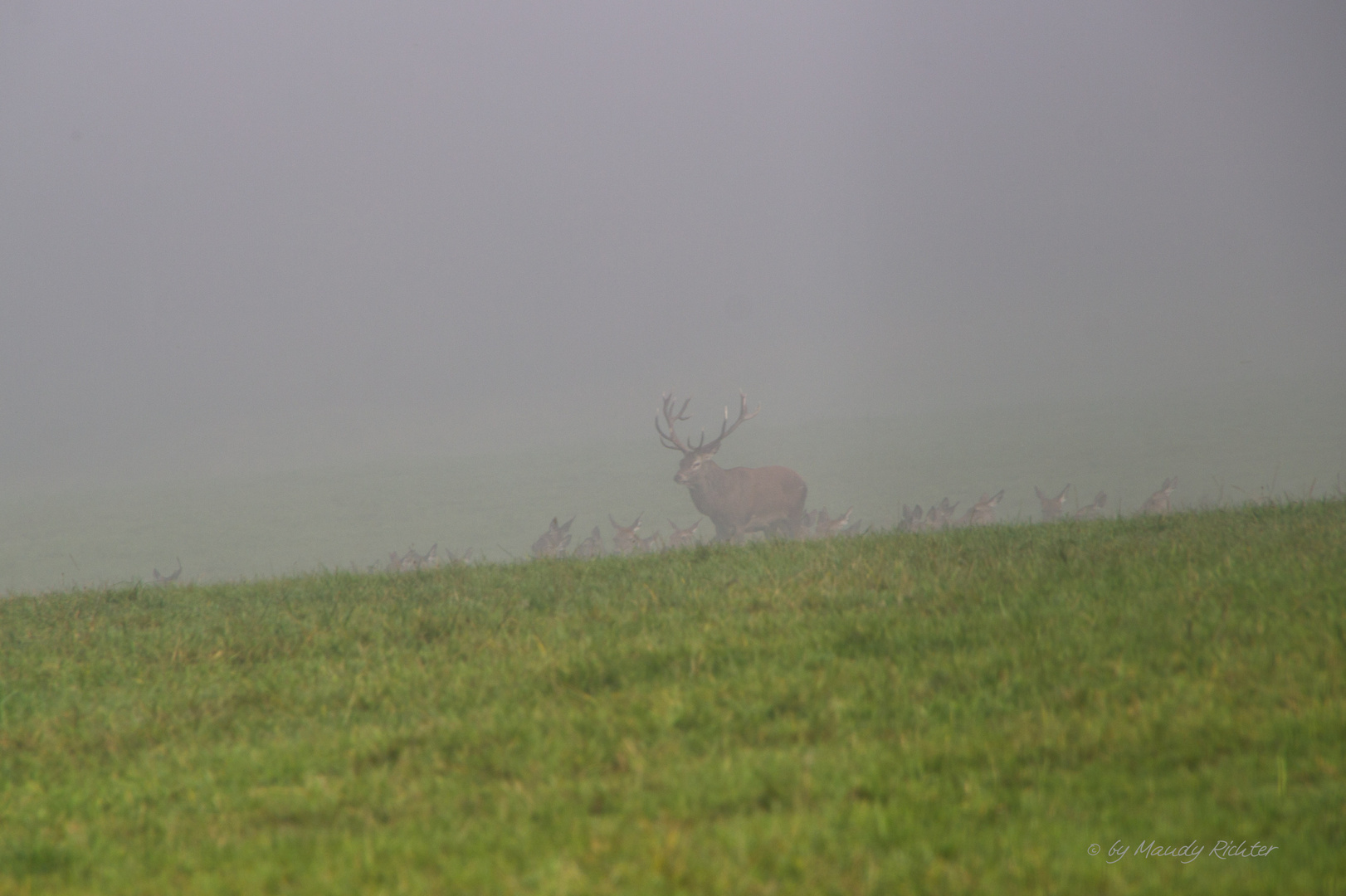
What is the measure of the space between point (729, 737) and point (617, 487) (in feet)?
137

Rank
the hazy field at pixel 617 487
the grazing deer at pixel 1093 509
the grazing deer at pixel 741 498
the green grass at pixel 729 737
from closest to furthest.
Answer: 1. the green grass at pixel 729 737
2. the grazing deer at pixel 1093 509
3. the grazing deer at pixel 741 498
4. the hazy field at pixel 617 487

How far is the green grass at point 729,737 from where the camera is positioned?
306 centimetres

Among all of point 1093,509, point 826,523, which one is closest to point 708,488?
point 826,523

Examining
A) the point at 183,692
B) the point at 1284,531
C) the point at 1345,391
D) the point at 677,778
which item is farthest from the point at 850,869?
the point at 1345,391

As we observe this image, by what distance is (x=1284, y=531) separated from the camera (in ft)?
24.4

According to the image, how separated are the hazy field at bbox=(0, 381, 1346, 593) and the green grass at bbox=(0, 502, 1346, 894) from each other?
2068 centimetres

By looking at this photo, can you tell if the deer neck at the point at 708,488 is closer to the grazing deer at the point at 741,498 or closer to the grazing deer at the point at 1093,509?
the grazing deer at the point at 741,498

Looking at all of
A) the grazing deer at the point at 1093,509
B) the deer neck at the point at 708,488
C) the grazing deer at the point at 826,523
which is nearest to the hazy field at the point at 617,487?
the grazing deer at the point at 1093,509

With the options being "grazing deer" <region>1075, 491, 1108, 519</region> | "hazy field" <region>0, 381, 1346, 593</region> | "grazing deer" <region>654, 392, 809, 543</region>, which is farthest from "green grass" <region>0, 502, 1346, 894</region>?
"hazy field" <region>0, 381, 1346, 593</region>

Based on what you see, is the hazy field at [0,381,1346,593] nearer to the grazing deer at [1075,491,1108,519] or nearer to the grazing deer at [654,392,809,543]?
the grazing deer at [1075,491,1108,519]

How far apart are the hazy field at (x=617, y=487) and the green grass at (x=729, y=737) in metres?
20.7

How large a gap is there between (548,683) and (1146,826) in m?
2.93

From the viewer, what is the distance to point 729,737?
162 inches

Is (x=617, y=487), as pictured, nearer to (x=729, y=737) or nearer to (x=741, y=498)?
(x=741, y=498)
